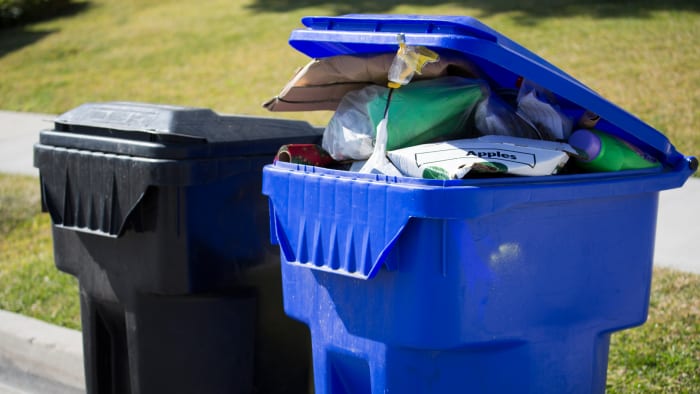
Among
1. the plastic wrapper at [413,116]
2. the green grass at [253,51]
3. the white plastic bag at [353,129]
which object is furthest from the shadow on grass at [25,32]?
the plastic wrapper at [413,116]

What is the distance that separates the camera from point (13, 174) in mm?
8711

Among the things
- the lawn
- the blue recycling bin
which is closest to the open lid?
the blue recycling bin

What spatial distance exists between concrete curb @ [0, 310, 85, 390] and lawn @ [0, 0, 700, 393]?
7.6 inches

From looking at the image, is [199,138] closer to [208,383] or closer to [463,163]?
[208,383]

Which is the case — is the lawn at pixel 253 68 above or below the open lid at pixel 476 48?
below

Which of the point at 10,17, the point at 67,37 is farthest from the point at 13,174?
the point at 10,17

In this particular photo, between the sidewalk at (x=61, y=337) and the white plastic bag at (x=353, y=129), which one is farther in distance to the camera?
the sidewalk at (x=61, y=337)

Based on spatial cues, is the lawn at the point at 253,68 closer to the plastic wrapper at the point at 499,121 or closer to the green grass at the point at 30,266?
the green grass at the point at 30,266

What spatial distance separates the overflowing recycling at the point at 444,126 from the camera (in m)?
2.59

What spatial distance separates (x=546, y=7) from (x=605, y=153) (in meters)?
10.8

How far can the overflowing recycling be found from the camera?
102 inches

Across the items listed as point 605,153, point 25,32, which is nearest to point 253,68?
point 25,32

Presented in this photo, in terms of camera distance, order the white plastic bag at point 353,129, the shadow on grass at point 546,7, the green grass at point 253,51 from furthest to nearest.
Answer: the shadow on grass at point 546,7, the green grass at point 253,51, the white plastic bag at point 353,129

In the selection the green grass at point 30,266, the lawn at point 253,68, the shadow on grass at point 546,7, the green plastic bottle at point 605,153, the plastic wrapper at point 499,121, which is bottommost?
the green grass at point 30,266
